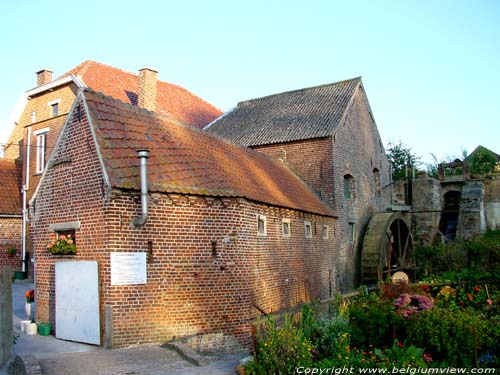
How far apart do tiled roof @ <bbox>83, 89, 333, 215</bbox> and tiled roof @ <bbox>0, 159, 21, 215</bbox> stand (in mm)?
11471

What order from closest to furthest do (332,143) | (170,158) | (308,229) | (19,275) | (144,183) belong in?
1. (144,183)
2. (170,158)
3. (308,229)
4. (332,143)
5. (19,275)

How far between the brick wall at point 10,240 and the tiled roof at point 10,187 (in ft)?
1.42

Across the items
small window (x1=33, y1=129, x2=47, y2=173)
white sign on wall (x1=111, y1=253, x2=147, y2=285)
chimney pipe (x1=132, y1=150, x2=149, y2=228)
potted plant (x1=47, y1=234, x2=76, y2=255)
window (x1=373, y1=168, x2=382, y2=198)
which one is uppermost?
small window (x1=33, y1=129, x2=47, y2=173)

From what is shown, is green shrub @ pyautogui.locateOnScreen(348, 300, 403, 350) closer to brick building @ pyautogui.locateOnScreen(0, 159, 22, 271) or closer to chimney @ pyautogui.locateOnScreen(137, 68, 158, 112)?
chimney @ pyautogui.locateOnScreen(137, 68, 158, 112)

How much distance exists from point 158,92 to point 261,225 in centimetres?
1482

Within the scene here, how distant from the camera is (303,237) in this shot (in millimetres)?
15625

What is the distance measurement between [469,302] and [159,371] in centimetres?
568

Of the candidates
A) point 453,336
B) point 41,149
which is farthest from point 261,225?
point 41,149

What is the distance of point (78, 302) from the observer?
10.0 m

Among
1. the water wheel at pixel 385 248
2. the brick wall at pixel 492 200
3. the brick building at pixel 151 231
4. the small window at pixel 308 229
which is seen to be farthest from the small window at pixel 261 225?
the brick wall at pixel 492 200

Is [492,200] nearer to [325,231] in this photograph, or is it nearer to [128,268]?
[325,231]

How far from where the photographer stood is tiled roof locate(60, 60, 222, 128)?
22.7 meters

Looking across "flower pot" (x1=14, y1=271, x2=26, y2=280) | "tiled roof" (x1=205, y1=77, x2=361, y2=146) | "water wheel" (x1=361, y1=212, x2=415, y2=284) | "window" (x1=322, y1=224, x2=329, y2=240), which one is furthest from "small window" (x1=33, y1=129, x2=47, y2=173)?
"water wheel" (x1=361, y1=212, x2=415, y2=284)

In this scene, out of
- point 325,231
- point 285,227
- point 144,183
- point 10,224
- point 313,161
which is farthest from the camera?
point 10,224
